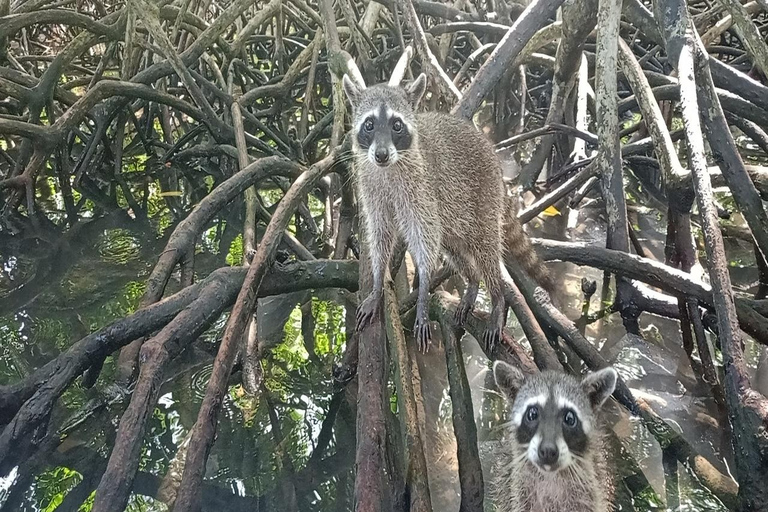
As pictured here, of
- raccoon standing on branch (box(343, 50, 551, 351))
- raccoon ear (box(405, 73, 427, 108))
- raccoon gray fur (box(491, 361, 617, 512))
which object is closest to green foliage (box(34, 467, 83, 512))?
raccoon standing on branch (box(343, 50, 551, 351))

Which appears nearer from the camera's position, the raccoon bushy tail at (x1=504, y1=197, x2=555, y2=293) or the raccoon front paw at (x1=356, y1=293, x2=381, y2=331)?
the raccoon front paw at (x1=356, y1=293, x2=381, y2=331)

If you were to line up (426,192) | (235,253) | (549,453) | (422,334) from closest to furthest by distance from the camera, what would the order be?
(549,453)
(422,334)
(426,192)
(235,253)

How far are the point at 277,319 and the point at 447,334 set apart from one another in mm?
2101

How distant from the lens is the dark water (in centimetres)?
346

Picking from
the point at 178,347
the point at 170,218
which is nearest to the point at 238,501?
the point at 178,347

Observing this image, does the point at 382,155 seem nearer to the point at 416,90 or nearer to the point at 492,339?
the point at 416,90

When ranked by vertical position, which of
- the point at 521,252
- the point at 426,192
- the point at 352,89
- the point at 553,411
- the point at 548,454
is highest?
the point at 352,89

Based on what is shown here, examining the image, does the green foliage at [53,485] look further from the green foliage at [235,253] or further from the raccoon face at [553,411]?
the green foliage at [235,253]

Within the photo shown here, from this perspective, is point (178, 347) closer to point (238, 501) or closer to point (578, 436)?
point (238, 501)

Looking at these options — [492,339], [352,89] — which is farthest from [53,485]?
[352,89]

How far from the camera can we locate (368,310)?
3160 millimetres

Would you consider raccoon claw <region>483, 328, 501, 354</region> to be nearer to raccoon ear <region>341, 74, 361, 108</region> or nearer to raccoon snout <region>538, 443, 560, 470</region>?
raccoon snout <region>538, 443, 560, 470</region>

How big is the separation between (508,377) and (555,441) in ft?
1.13

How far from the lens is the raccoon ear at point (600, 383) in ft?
8.73
